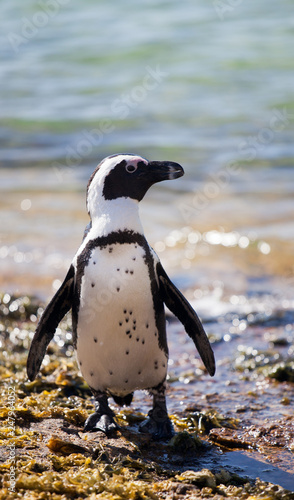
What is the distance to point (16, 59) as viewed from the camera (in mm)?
19359

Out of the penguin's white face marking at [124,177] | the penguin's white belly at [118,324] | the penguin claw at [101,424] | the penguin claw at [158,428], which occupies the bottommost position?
the penguin claw at [158,428]

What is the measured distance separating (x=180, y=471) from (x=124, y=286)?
95 cm

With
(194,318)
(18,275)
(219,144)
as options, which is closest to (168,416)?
(194,318)

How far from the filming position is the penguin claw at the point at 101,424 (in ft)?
12.4

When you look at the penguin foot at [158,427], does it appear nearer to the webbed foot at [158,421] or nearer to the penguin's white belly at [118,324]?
the webbed foot at [158,421]

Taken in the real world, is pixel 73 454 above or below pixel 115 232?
below

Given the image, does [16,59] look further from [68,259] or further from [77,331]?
[77,331]

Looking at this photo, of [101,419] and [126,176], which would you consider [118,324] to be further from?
[126,176]

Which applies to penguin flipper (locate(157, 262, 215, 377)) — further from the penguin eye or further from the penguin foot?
the penguin eye

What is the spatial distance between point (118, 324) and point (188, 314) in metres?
0.48

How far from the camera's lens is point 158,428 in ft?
12.8

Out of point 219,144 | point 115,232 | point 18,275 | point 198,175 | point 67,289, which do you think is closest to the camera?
point 115,232

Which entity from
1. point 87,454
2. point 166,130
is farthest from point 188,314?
point 166,130

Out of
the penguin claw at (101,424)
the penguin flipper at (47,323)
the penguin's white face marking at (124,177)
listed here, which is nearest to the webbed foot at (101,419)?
the penguin claw at (101,424)
